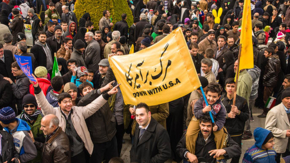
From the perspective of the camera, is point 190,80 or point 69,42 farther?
point 69,42

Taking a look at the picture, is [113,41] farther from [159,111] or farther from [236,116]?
[236,116]

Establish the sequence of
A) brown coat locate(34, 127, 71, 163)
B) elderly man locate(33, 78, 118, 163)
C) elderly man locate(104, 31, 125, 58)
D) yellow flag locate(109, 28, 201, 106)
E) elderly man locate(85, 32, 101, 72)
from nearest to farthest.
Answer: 1. brown coat locate(34, 127, 71, 163)
2. yellow flag locate(109, 28, 201, 106)
3. elderly man locate(33, 78, 118, 163)
4. elderly man locate(85, 32, 101, 72)
5. elderly man locate(104, 31, 125, 58)

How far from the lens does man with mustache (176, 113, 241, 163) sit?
4.25 meters

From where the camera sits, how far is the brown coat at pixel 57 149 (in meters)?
4.20

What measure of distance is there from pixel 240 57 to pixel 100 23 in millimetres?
8055

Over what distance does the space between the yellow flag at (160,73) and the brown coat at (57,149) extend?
3.96ft

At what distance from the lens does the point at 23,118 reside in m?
4.94

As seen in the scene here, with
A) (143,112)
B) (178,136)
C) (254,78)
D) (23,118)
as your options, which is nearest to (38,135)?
(23,118)

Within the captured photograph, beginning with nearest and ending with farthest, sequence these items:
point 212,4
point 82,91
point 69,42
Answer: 1. point 82,91
2. point 69,42
3. point 212,4

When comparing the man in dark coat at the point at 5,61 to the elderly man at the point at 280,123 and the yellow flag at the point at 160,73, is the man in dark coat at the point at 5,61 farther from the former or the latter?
the elderly man at the point at 280,123

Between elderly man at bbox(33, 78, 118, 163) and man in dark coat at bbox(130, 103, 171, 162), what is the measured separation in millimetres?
732

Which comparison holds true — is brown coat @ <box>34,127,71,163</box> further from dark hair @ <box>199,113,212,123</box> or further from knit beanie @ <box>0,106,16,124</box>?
dark hair @ <box>199,113,212,123</box>

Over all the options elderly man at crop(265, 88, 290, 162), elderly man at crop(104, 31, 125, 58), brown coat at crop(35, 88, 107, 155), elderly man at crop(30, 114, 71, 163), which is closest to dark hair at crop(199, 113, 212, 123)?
brown coat at crop(35, 88, 107, 155)

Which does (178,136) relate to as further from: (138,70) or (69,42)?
(69,42)
